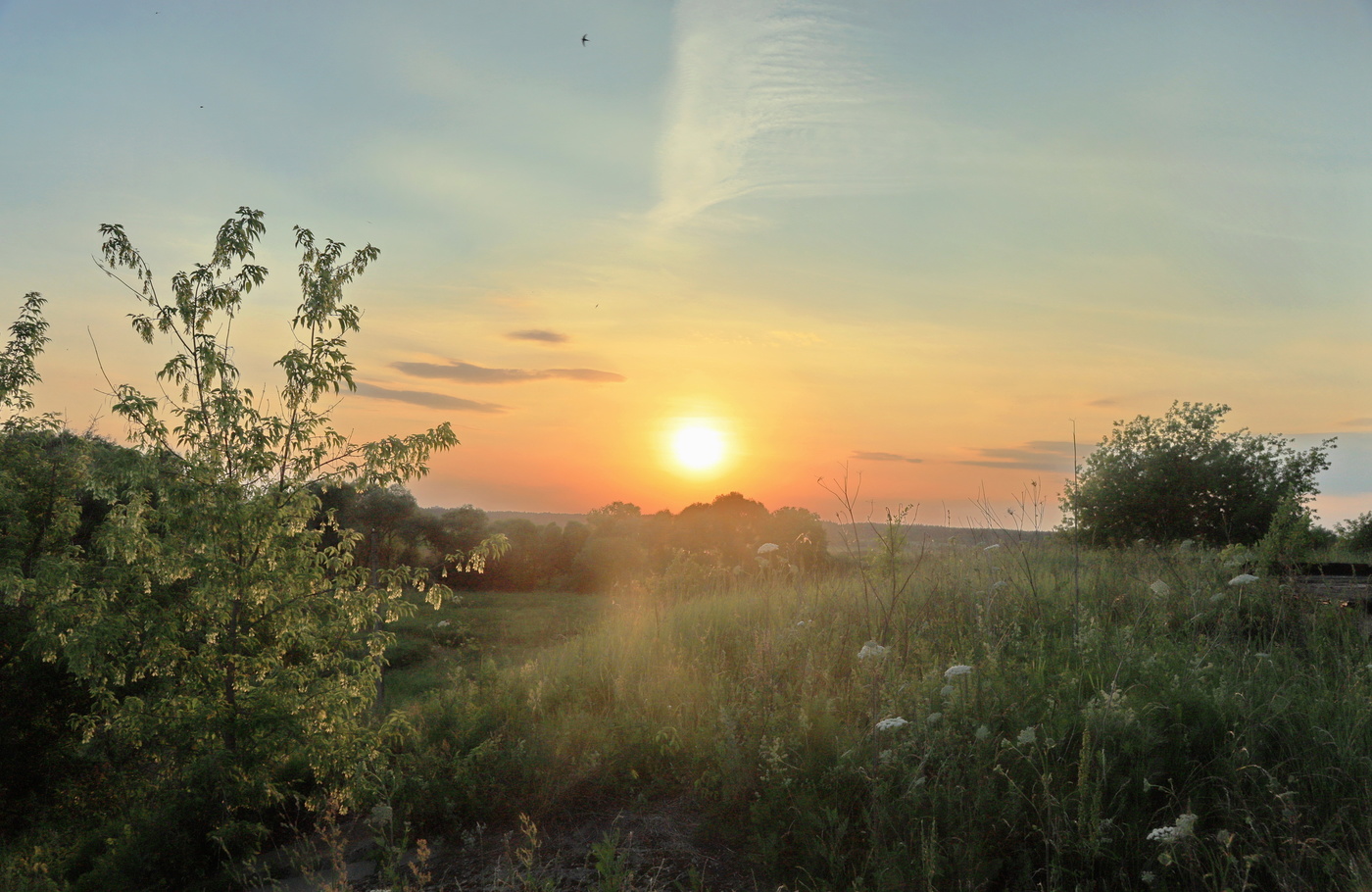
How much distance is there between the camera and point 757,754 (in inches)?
208

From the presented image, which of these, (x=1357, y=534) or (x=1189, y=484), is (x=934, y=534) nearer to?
(x=1189, y=484)

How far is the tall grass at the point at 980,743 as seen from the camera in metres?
4.07

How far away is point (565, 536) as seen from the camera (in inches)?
1555

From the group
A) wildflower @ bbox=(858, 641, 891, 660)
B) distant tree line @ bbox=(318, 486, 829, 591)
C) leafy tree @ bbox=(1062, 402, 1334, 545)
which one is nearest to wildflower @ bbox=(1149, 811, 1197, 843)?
wildflower @ bbox=(858, 641, 891, 660)

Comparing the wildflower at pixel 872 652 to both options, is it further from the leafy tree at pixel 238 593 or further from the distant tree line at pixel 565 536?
the distant tree line at pixel 565 536

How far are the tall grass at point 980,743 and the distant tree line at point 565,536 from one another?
17.9 metres

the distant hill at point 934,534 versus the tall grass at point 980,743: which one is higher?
the distant hill at point 934,534

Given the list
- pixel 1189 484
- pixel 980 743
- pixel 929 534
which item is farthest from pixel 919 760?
pixel 1189 484

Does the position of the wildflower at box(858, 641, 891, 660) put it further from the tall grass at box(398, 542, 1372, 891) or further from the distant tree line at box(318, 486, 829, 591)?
the distant tree line at box(318, 486, 829, 591)

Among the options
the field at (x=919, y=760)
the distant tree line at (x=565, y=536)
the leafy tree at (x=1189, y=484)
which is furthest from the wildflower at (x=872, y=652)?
the distant tree line at (x=565, y=536)

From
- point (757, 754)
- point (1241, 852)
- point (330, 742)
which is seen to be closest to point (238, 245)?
point (330, 742)

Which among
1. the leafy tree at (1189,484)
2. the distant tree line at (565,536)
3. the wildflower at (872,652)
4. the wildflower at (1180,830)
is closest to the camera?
the wildflower at (1180,830)

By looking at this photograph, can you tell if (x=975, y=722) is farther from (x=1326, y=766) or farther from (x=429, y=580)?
(x=429, y=580)

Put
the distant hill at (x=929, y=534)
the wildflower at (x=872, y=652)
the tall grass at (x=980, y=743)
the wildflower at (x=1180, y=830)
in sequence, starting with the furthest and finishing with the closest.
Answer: the distant hill at (x=929, y=534) < the wildflower at (x=872, y=652) < the tall grass at (x=980, y=743) < the wildflower at (x=1180, y=830)
